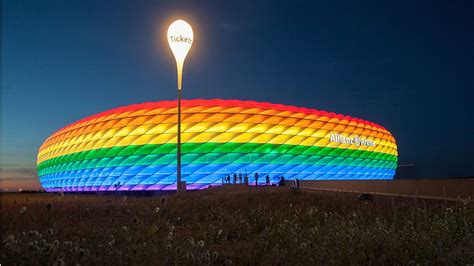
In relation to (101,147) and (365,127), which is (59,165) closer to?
(101,147)

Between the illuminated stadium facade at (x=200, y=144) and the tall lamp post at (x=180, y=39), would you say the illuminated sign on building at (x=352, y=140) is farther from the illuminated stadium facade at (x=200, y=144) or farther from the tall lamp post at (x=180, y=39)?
the tall lamp post at (x=180, y=39)

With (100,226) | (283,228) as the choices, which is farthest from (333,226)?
(100,226)

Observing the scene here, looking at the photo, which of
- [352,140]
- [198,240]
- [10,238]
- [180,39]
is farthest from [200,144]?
[10,238]

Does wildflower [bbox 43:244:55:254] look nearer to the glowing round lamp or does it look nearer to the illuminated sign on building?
the glowing round lamp

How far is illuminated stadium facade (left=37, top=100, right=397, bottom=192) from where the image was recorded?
4100 cm

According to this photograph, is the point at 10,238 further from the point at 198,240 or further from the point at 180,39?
the point at 180,39

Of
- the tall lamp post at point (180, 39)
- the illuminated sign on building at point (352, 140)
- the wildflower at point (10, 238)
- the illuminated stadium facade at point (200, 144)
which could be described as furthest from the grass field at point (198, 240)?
the illuminated sign on building at point (352, 140)

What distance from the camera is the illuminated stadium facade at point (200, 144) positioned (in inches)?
1614

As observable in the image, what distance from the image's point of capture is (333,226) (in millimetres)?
7406

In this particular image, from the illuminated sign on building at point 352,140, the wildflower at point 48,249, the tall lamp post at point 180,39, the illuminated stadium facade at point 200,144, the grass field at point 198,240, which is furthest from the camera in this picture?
the illuminated sign on building at point 352,140

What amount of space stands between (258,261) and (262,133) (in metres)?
37.9

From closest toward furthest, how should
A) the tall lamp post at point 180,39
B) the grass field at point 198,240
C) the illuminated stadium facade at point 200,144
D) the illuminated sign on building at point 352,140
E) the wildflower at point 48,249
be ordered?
the wildflower at point 48,249, the grass field at point 198,240, the tall lamp post at point 180,39, the illuminated stadium facade at point 200,144, the illuminated sign on building at point 352,140

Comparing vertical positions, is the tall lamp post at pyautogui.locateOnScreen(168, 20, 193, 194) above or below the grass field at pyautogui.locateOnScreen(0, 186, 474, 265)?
above

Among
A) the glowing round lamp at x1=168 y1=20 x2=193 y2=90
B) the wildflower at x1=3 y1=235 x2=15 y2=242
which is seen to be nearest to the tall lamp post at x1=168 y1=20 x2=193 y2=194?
the glowing round lamp at x1=168 y1=20 x2=193 y2=90
